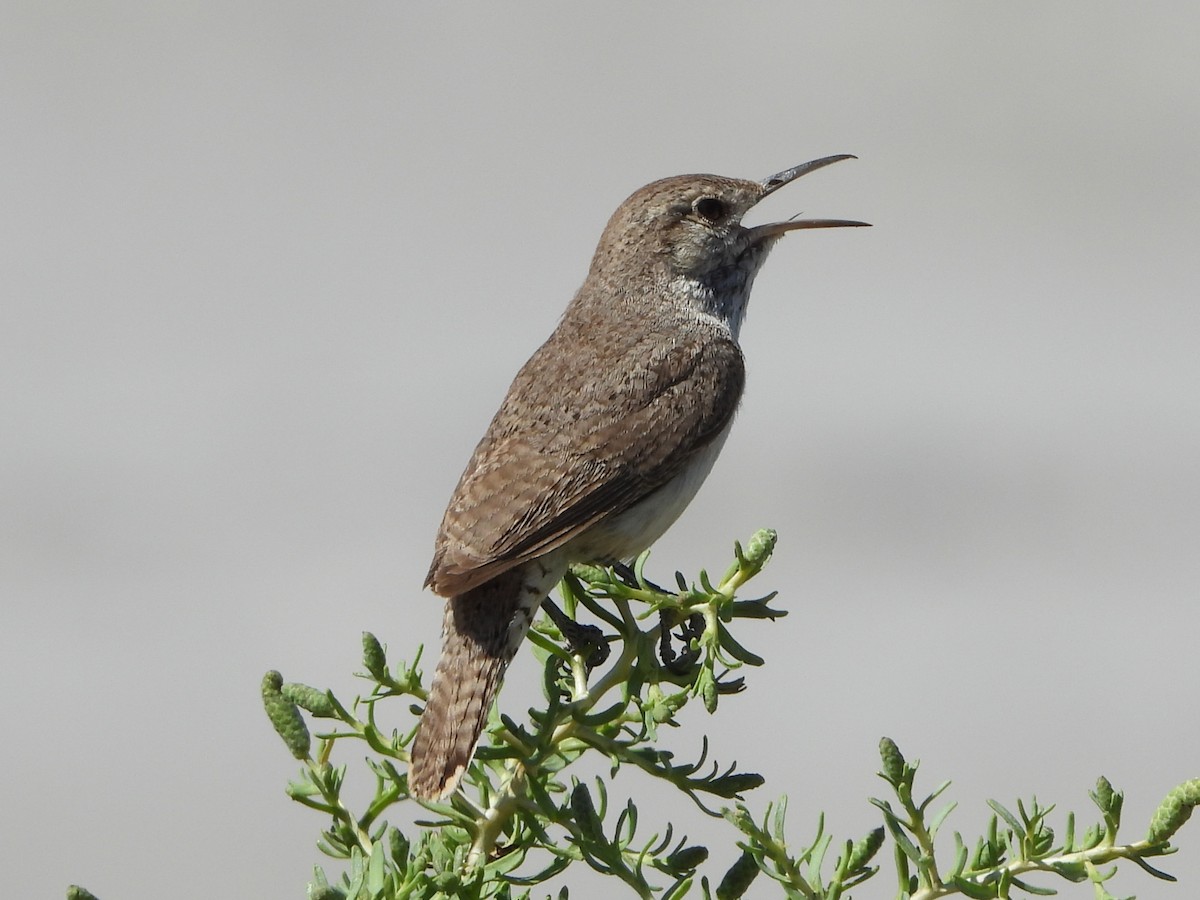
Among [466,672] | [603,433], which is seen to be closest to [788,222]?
[603,433]

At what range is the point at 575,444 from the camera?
407 centimetres

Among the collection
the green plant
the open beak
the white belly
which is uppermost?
the open beak

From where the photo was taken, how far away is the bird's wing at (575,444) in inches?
143

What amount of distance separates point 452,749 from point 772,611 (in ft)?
2.24

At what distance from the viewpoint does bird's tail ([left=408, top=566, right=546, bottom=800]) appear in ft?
8.57

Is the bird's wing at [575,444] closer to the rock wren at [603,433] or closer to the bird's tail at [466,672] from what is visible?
the rock wren at [603,433]

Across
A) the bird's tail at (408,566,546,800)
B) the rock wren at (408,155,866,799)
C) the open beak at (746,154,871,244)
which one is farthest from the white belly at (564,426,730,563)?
the open beak at (746,154,871,244)

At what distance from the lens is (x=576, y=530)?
12.3 feet

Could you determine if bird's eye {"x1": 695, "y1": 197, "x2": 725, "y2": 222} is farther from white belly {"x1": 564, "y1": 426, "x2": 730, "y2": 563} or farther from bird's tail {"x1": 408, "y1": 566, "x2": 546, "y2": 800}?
bird's tail {"x1": 408, "y1": 566, "x2": 546, "y2": 800}

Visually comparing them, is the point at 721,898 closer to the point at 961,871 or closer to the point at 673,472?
the point at 961,871

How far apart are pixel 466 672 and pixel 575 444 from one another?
1028 mm

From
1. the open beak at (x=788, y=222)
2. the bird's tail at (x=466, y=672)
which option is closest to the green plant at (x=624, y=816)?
the bird's tail at (x=466, y=672)

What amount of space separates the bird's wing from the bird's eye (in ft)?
1.89

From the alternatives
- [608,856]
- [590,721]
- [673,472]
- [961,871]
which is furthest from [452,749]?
[673,472]
